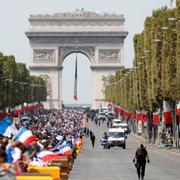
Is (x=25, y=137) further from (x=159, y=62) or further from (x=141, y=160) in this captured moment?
(x=159, y=62)

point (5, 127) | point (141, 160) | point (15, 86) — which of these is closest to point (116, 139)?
point (141, 160)

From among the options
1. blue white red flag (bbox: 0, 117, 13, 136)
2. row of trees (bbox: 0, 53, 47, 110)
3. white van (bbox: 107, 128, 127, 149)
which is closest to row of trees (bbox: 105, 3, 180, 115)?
white van (bbox: 107, 128, 127, 149)

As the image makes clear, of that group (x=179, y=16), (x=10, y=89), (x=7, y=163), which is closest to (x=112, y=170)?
(x=179, y=16)

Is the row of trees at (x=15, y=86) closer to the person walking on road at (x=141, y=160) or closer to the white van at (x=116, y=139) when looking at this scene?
the white van at (x=116, y=139)

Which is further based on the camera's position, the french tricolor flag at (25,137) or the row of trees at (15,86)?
the row of trees at (15,86)

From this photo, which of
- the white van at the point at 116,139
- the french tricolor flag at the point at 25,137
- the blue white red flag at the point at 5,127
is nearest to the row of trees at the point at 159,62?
the white van at the point at 116,139

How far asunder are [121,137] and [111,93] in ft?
320

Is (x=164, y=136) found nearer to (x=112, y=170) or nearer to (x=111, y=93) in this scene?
(x=112, y=170)

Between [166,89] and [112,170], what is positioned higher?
[166,89]

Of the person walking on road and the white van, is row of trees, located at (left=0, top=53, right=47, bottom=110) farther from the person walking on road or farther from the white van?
the person walking on road

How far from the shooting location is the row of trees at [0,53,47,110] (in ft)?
393

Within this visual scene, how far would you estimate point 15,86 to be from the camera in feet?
462

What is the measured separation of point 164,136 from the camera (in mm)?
83062

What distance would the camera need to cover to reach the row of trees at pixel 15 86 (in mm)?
119825
